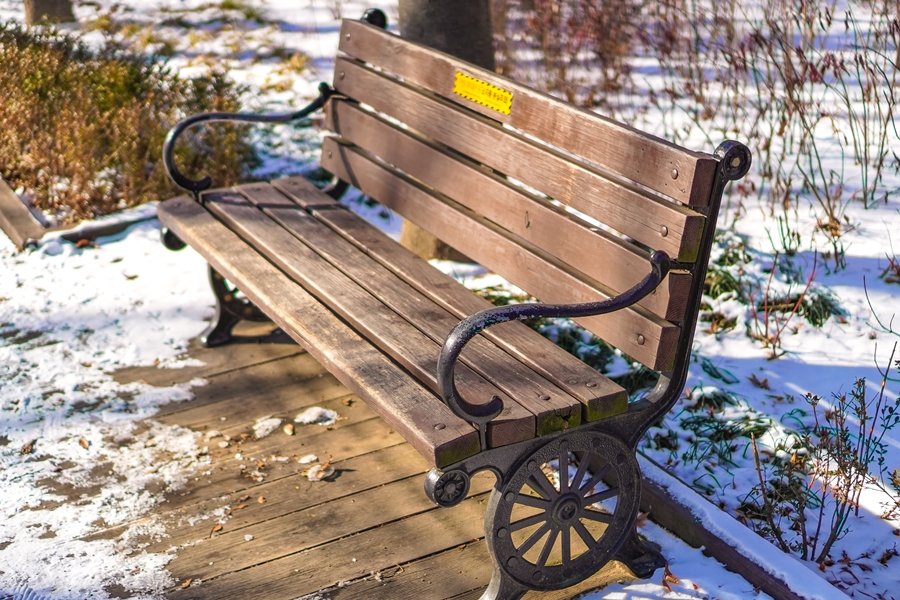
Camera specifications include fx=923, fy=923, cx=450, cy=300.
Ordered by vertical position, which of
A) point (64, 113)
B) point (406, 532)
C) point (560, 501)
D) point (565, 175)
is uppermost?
point (565, 175)

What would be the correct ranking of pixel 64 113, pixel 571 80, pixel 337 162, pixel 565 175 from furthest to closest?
pixel 571 80, pixel 64 113, pixel 337 162, pixel 565 175

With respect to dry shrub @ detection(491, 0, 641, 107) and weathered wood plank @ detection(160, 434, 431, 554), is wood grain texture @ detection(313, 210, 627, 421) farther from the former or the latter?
dry shrub @ detection(491, 0, 641, 107)

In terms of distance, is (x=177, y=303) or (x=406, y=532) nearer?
(x=406, y=532)

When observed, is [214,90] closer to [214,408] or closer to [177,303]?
[177,303]

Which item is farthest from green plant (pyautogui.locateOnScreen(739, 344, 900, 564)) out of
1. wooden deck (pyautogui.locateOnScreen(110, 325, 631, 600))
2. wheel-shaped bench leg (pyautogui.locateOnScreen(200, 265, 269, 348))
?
wheel-shaped bench leg (pyautogui.locateOnScreen(200, 265, 269, 348))

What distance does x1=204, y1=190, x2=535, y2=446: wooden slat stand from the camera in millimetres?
2461

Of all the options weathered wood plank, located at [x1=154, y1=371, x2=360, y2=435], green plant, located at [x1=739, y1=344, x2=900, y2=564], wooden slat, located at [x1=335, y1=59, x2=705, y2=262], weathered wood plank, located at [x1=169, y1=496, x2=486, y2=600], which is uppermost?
wooden slat, located at [x1=335, y1=59, x2=705, y2=262]

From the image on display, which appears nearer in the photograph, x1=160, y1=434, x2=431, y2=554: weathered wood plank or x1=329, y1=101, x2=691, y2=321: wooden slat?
x1=329, y1=101, x2=691, y2=321: wooden slat

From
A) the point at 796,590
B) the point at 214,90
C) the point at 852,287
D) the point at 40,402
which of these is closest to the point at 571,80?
the point at 214,90

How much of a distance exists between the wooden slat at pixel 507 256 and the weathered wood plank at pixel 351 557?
813 millimetres

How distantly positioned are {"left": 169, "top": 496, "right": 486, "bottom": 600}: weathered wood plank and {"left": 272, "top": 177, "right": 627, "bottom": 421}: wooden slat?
0.66m

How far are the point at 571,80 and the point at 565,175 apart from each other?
393 cm

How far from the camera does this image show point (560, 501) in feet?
8.75

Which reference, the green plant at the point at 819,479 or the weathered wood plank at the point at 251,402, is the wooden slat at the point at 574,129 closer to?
the green plant at the point at 819,479
